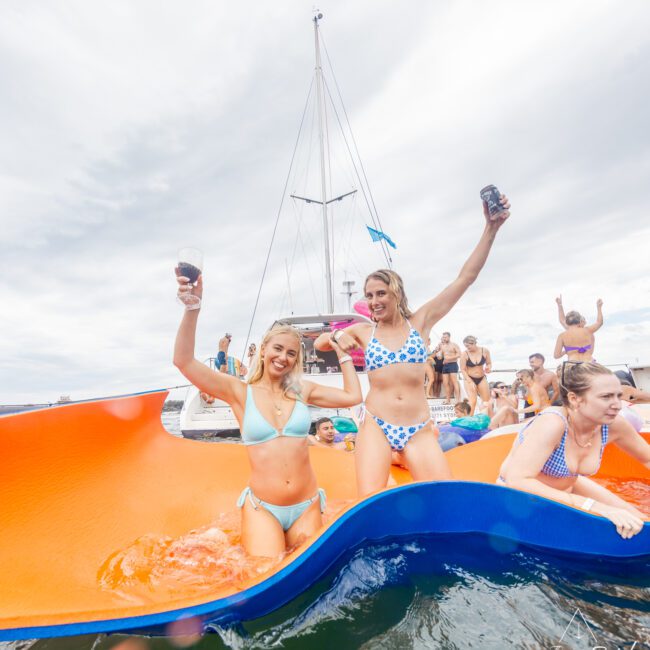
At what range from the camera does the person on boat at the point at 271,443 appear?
7.17 ft

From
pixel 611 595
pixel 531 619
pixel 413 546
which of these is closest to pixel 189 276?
pixel 413 546

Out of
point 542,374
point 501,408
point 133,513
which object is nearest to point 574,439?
point 133,513

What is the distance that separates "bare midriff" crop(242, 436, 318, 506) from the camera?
7.43 ft

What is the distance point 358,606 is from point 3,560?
1.68m

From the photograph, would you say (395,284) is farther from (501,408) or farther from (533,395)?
(533,395)

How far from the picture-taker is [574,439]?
2.34 m

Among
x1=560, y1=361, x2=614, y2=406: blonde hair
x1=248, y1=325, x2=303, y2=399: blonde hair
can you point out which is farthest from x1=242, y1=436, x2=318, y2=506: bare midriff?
x1=560, y1=361, x2=614, y2=406: blonde hair

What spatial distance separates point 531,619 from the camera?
5.19 ft

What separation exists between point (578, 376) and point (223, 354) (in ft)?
25.7

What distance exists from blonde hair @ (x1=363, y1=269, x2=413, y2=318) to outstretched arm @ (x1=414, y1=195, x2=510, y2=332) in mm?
85

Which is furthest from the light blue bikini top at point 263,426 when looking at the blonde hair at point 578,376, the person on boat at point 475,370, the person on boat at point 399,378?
the person on boat at point 475,370

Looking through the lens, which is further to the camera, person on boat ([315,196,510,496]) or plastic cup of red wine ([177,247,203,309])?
person on boat ([315,196,510,496])

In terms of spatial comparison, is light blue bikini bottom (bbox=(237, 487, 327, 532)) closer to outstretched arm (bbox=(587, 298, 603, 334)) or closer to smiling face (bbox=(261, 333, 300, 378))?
smiling face (bbox=(261, 333, 300, 378))

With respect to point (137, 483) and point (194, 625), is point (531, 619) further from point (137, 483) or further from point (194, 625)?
point (137, 483)
